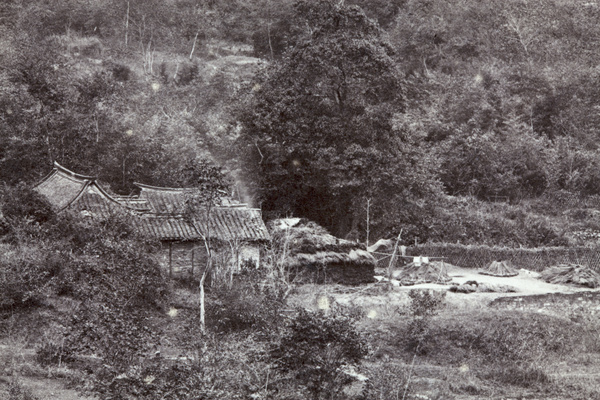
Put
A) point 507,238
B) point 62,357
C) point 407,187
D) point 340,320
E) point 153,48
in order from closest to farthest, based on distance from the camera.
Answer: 1. point 340,320
2. point 62,357
3. point 407,187
4. point 507,238
5. point 153,48

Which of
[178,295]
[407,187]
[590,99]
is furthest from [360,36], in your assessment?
[590,99]

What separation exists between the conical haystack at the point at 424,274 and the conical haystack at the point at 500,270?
83.8 inches

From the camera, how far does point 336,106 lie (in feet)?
101

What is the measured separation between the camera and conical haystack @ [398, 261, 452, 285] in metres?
25.3

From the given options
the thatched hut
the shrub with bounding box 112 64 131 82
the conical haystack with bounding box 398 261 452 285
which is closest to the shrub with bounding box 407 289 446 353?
the thatched hut

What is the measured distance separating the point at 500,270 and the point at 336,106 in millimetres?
9760

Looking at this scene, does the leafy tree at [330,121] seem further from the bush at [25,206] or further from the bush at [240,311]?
the bush at [25,206]

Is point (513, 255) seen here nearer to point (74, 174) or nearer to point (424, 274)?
point (424, 274)

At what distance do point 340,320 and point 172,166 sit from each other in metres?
21.3

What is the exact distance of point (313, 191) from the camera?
31.9m

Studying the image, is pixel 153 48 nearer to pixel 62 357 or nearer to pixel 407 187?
pixel 407 187

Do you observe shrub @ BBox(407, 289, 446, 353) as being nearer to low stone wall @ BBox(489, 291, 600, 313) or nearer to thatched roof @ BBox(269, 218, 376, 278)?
low stone wall @ BBox(489, 291, 600, 313)

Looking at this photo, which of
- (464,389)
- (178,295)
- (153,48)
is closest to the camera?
(464,389)

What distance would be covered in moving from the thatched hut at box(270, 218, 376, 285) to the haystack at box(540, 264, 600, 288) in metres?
7.08
